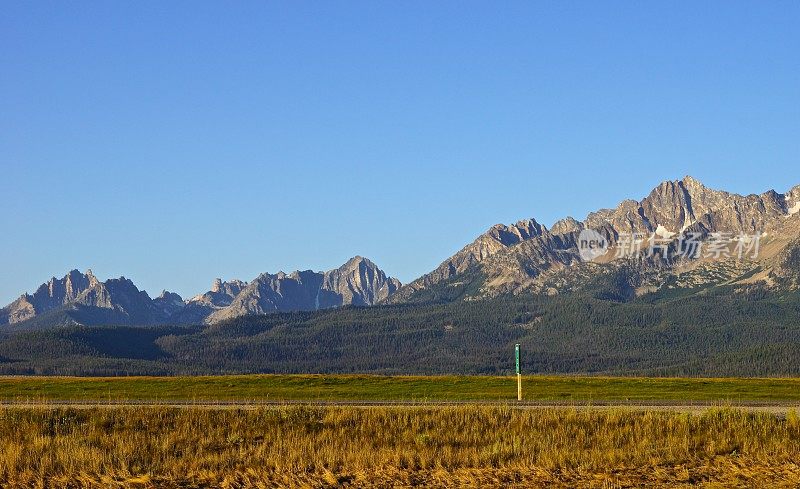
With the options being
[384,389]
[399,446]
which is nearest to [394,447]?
[399,446]

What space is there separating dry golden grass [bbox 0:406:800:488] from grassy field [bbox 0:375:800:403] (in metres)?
17.0

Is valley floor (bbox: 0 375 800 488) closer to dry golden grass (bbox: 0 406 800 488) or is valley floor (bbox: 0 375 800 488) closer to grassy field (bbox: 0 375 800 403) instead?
dry golden grass (bbox: 0 406 800 488)

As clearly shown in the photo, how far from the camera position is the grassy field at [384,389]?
200 ft

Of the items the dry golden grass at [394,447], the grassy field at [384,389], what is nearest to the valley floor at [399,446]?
the dry golden grass at [394,447]

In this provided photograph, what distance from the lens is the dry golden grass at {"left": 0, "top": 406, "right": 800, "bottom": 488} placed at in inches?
1176

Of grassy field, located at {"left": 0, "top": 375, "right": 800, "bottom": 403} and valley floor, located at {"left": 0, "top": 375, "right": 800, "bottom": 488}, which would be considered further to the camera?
A: grassy field, located at {"left": 0, "top": 375, "right": 800, "bottom": 403}

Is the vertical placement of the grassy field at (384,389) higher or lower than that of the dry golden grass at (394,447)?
higher

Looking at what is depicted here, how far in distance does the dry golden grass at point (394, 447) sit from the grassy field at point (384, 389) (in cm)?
1702

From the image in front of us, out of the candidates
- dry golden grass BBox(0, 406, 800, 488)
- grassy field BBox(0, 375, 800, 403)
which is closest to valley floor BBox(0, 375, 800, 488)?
dry golden grass BBox(0, 406, 800, 488)

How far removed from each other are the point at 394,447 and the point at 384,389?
116 ft

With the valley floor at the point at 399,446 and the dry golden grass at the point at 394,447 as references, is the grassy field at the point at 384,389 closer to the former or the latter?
the valley floor at the point at 399,446

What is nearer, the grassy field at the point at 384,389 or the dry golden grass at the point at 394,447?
the dry golden grass at the point at 394,447

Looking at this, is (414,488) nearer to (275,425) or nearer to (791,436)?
(275,425)

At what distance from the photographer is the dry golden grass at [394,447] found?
2988 centimetres
